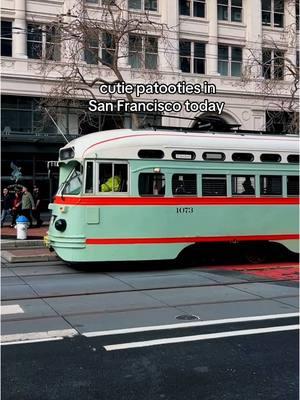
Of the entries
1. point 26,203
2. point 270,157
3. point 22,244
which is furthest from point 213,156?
point 26,203

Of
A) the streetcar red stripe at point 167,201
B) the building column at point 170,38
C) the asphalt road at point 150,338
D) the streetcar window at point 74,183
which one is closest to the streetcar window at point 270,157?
the streetcar red stripe at point 167,201

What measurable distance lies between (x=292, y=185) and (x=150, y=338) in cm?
834

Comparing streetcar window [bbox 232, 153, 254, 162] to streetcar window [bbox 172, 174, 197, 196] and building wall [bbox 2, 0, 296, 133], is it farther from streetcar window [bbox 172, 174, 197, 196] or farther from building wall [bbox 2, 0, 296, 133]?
building wall [bbox 2, 0, 296, 133]

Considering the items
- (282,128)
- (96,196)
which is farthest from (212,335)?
(282,128)

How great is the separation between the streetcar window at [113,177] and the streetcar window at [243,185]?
2.72 metres

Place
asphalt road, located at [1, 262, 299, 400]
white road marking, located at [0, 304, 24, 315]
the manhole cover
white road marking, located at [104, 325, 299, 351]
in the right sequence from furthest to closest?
white road marking, located at [0, 304, 24, 315]
the manhole cover
white road marking, located at [104, 325, 299, 351]
asphalt road, located at [1, 262, 299, 400]

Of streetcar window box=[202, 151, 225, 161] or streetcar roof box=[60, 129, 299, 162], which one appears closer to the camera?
streetcar roof box=[60, 129, 299, 162]

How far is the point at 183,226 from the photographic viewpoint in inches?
494

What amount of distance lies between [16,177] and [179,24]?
42.8 ft

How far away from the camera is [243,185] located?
13.3m

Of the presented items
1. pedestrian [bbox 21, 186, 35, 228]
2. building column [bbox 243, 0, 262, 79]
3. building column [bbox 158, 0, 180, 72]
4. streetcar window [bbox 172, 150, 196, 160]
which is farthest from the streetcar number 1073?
building column [bbox 243, 0, 262, 79]

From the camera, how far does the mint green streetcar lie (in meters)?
11.9

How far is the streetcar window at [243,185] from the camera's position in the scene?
43.2 feet

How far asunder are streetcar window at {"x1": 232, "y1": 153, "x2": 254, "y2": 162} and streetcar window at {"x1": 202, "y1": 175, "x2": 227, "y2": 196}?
557 mm
